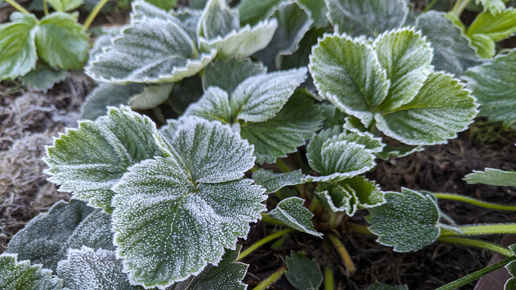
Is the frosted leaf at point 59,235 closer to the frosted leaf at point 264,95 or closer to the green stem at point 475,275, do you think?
the frosted leaf at point 264,95

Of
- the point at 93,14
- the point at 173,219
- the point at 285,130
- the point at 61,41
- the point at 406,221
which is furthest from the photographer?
the point at 93,14

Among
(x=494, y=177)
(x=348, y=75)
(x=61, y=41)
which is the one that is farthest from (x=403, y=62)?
(x=61, y=41)

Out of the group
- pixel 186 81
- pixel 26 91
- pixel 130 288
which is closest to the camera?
pixel 130 288

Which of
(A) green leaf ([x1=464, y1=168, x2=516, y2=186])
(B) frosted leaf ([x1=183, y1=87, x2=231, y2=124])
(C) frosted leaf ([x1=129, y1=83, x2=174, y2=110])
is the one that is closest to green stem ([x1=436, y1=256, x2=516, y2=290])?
(A) green leaf ([x1=464, y1=168, x2=516, y2=186])

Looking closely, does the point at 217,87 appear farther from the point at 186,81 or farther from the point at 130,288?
the point at 130,288

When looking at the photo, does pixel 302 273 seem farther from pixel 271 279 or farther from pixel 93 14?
pixel 93 14

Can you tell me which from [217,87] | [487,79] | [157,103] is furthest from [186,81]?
[487,79]
